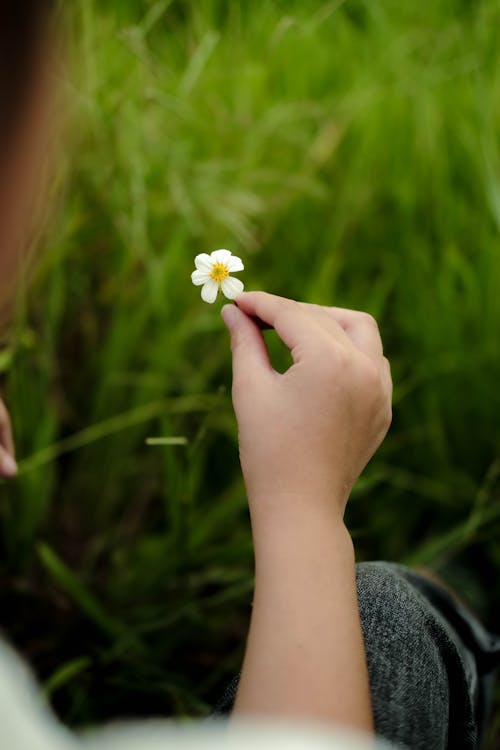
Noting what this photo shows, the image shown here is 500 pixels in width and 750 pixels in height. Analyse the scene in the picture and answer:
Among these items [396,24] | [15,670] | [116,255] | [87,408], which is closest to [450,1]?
[396,24]

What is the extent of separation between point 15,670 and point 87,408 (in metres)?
0.66

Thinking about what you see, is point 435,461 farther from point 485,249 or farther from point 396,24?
point 396,24

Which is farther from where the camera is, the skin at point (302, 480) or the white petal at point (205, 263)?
the white petal at point (205, 263)

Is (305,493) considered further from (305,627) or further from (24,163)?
(24,163)

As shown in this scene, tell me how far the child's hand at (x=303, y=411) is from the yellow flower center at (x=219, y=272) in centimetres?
8

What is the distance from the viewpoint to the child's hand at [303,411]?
0.47 metres

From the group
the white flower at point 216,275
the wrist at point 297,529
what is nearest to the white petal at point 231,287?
the white flower at point 216,275

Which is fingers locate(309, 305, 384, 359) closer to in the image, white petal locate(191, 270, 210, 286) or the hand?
white petal locate(191, 270, 210, 286)

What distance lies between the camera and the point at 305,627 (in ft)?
1.41

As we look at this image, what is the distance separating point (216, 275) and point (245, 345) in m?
0.10

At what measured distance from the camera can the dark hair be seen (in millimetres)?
316

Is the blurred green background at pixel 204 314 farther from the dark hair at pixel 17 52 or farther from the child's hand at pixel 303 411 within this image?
the dark hair at pixel 17 52

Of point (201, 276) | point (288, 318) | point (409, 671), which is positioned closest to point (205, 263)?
point (201, 276)

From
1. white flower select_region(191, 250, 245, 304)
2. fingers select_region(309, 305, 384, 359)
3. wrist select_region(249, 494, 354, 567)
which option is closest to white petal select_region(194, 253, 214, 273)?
white flower select_region(191, 250, 245, 304)
